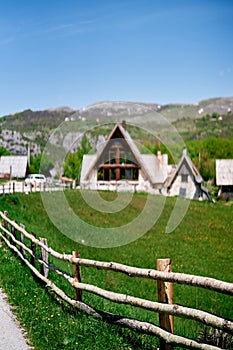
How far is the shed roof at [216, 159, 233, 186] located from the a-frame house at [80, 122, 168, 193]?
25.2 feet

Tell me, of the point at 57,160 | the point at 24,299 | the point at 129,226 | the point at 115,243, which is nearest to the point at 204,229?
the point at 129,226

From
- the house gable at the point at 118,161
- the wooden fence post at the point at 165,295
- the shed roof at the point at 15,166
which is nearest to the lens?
the wooden fence post at the point at 165,295

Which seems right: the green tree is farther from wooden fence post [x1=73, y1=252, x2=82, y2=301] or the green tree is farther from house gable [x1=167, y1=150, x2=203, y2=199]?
wooden fence post [x1=73, y1=252, x2=82, y2=301]

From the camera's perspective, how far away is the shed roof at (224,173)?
5589cm

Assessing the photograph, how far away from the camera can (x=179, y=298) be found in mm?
17609

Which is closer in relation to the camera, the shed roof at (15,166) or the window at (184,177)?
the window at (184,177)

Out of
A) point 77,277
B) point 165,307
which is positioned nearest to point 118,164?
point 77,277

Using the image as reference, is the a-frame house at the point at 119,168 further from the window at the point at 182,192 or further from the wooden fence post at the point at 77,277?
the wooden fence post at the point at 77,277

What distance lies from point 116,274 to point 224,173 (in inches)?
1556

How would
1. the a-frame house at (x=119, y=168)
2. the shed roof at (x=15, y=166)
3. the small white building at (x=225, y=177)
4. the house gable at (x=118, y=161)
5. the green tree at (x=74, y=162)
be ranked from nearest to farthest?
the a-frame house at (x=119, y=168) → the house gable at (x=118, y=161) → the small white building at (x=225, y=177) → the green tree at (x=74, y=162) → the shed roof at (x=15, y=166)

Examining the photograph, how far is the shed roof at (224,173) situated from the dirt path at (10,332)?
48.4 m

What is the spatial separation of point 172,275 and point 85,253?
54.7ft

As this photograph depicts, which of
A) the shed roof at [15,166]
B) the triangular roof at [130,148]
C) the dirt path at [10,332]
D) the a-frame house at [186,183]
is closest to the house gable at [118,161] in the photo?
the triangular roof at [130,148]

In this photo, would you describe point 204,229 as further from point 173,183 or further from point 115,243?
point 173,183
